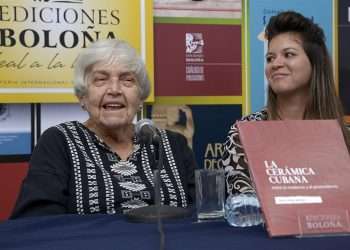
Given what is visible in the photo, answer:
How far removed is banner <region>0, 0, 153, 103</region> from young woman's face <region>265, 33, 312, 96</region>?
48cm

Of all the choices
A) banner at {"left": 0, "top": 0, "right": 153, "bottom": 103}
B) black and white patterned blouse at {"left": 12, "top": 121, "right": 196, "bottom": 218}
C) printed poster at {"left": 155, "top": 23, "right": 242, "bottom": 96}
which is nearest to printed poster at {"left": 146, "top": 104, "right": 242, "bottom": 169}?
printed poster at {"left": 155, "top": 23, "right": 242, "bottom": 96}

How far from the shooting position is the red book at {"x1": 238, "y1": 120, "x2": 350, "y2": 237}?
0.94 meters

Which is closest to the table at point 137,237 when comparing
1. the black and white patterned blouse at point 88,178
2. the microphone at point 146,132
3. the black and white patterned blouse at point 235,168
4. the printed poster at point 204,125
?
the microphone at point 146,132

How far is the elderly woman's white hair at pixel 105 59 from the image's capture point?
5.30ft

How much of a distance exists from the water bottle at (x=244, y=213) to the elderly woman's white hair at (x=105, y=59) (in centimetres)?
70

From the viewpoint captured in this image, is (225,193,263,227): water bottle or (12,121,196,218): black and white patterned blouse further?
(12,121,196,218): black and white patterned blouse

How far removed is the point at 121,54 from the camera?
5.34 ft

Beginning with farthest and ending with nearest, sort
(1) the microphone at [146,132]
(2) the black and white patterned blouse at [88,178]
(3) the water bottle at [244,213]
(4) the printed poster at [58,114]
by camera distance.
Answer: (4) the printed poster at [58,114] < (2) the black and white patterned blouse at [88,178] < (1) the microphone at [146,132] < (3) the water bottle at [244,213]

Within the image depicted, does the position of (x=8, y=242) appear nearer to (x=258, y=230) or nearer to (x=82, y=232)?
(x=82, y=232)

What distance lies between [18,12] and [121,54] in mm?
527

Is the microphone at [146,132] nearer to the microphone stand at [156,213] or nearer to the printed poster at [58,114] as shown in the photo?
the microphone stand at [156,213]

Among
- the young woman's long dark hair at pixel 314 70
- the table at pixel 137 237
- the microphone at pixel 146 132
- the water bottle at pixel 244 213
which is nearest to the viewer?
the table at pixel 137 237

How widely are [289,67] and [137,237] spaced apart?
3.63ft

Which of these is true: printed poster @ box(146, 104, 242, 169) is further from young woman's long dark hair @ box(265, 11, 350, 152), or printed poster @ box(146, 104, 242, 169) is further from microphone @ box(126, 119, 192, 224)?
microphone @ box(126, 119, 192, 224)
